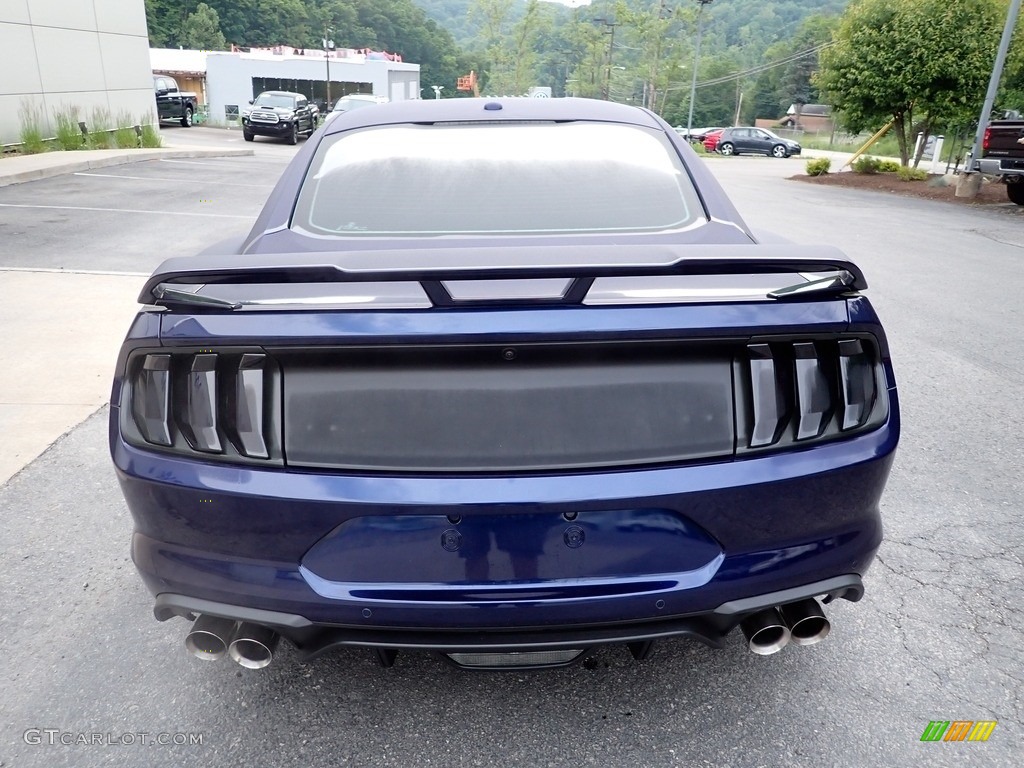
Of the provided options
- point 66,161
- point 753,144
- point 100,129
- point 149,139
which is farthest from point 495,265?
point 753,144

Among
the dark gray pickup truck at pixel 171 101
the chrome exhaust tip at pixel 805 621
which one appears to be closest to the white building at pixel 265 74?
the dark gray pickup truck at pixel 171 101

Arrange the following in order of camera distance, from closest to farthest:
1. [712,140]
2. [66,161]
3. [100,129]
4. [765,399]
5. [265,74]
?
[765,399] < [66,161] < [100,129] < [712,140] < [265,74]

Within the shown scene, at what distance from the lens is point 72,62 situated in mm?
19766

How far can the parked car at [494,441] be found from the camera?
1.80 m

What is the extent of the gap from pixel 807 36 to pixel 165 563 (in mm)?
121054

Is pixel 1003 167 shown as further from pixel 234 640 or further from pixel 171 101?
pixel 171 101

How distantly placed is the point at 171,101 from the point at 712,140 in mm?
29136

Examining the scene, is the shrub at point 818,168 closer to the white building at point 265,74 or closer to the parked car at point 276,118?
the parked car at point 276,118

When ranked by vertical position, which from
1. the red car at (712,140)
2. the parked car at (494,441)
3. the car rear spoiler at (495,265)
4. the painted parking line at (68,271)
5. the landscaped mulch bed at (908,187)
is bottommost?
the red car at (712,140)

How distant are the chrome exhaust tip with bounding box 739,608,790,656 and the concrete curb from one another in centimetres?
1472

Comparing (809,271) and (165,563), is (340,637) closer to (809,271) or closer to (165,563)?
(165,563)

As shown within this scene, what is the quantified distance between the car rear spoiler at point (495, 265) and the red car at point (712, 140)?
46.3 m

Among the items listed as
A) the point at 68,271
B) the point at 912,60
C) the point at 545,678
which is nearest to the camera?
the point at 545,678

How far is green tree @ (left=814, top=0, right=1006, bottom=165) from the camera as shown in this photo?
19.9 m
